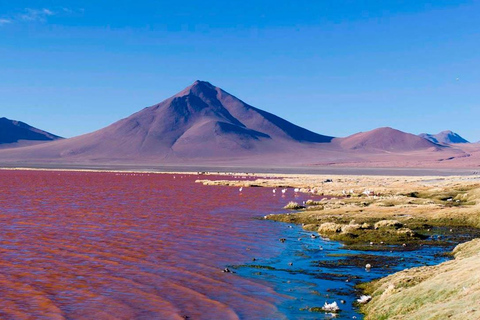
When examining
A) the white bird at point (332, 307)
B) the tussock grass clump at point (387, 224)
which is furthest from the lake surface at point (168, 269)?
the tussock grass clump at point (387, 224)

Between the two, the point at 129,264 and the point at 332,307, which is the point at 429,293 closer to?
the point at 332,307

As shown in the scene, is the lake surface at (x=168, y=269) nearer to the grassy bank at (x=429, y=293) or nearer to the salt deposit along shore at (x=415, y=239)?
the grassy bank at (x=429, y=293)

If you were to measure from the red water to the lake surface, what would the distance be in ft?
0.11

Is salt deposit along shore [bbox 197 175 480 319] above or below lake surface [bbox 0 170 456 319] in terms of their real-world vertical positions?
above

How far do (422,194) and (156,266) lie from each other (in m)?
33.0

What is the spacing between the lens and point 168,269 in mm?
18438

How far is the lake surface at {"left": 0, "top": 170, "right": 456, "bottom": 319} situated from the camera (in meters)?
13.9

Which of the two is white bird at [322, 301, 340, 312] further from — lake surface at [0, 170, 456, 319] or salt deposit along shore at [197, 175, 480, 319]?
salt deposit along shore at [197, 175, 480, 319]

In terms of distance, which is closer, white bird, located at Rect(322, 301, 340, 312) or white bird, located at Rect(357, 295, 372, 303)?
→ white bird, located at Rect(322, 301, 340, 312)

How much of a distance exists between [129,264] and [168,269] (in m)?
1.69

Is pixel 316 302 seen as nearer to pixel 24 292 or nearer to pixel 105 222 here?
pixel 24 292

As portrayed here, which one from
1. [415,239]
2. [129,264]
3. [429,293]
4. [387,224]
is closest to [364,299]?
[429,293]

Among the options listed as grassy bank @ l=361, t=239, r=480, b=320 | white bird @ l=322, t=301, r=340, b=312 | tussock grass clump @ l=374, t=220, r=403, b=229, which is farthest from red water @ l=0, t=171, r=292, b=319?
tussock grass clump @ l=374, t=220, r=403, b=229

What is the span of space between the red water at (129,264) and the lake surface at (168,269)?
33 millimetres
